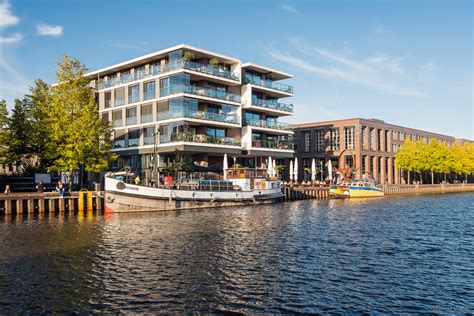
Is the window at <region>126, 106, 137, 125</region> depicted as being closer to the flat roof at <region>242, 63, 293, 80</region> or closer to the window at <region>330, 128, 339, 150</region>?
the flat roof at <region>242, 63, 293, 80</region>

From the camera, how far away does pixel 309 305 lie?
543 inches

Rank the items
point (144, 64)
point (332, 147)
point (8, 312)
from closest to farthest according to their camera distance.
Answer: point (8, 312) → point (144, 64) → point (332, 147)

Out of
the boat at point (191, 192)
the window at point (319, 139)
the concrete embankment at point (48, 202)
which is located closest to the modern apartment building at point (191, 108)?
the boat at point (191, 192)

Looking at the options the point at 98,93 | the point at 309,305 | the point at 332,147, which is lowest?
the point at 309,305

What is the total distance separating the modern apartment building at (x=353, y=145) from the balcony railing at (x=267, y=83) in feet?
83.4

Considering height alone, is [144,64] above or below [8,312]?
above

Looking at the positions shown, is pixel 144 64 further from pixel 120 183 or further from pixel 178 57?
pixel 120 183

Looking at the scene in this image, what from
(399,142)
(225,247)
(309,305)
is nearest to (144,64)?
(225,247)

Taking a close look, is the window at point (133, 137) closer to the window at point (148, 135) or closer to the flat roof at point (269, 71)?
the window at point (148, 135)

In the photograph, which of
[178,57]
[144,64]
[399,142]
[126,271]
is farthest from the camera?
[399,142]

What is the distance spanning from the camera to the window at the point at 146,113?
5926 cm

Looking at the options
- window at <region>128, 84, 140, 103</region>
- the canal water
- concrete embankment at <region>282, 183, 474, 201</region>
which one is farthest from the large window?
the canal water

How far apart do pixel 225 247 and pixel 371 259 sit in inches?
301

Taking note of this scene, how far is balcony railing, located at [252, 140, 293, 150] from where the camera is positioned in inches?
2530
